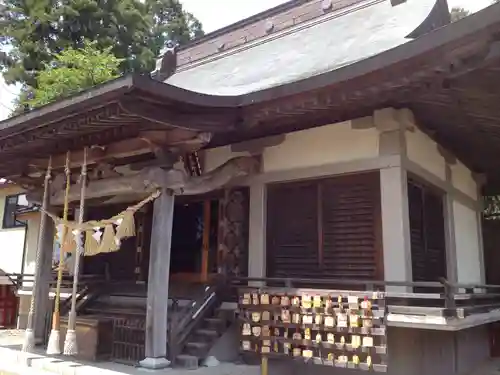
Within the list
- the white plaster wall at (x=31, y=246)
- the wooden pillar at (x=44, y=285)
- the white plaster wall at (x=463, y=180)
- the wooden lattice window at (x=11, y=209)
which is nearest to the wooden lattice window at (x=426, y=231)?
the white plaster wall at (x=463, y=180)

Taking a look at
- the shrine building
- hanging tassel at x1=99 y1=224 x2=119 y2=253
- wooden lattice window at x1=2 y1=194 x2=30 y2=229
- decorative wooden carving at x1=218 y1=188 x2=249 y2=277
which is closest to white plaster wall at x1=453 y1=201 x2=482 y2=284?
the shrine building

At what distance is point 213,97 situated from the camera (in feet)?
17.6

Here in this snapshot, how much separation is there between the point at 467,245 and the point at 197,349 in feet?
17.9

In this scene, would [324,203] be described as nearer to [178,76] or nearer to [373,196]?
[373,196]

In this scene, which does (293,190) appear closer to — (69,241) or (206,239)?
(206,239)

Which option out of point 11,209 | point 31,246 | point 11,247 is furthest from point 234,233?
point 11,209

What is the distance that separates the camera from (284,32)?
9.41 m

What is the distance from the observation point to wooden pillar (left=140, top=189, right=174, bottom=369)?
5.50 metres

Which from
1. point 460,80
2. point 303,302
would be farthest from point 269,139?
point 460,80

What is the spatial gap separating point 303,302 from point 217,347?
1437 mm

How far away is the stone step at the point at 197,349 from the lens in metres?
5.91

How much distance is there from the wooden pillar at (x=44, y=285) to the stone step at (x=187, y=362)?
263 centimetres

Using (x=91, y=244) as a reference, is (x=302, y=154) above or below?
above

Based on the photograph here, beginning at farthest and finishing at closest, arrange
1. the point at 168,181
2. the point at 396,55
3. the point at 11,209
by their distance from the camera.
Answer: the point at 11,209, the point at 168,181, the point at 396,55
